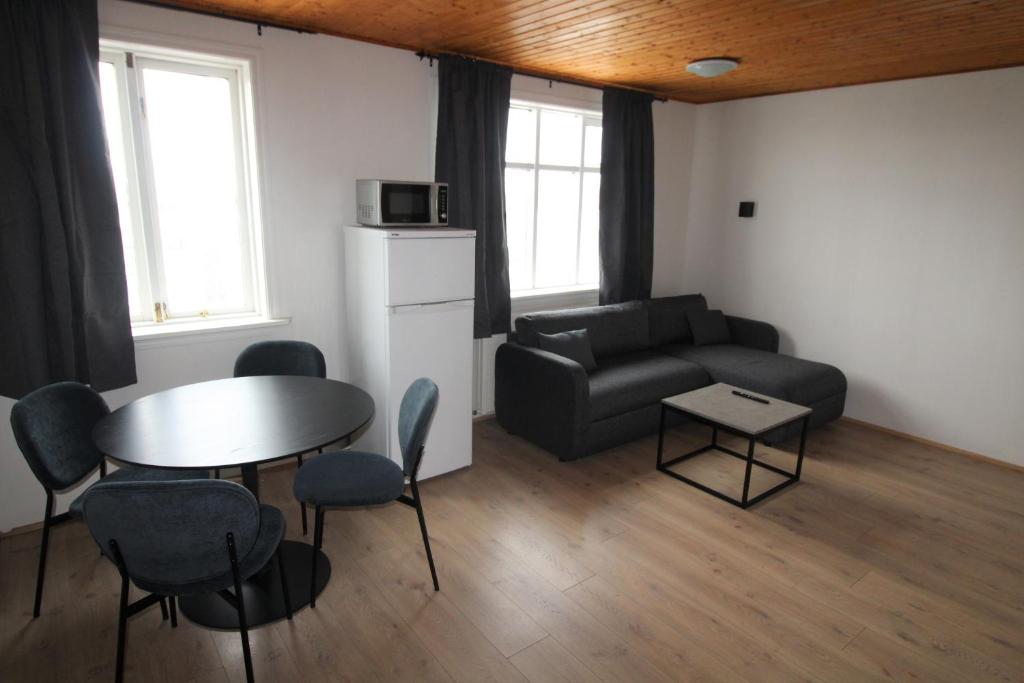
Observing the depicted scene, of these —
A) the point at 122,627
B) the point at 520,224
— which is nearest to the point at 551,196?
the point at 520,224

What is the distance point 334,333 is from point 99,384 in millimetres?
1271

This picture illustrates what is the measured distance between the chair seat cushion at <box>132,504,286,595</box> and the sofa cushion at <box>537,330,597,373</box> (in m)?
2.35

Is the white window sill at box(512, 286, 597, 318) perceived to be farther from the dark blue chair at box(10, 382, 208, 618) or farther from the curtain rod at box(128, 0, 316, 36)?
the dark blue chair at box(10, 382, 208, 618)

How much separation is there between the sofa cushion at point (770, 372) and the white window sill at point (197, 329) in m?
3.18

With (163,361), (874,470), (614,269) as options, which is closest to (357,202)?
(163,361)

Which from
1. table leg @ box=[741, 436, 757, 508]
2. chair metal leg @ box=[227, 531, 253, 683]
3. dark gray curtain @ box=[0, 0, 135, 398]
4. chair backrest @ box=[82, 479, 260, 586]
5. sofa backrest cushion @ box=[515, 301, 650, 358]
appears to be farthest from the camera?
sofa backrest cushion @ box=[515, 301, 650, 358]

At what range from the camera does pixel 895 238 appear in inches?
A: 173

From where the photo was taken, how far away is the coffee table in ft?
10.9

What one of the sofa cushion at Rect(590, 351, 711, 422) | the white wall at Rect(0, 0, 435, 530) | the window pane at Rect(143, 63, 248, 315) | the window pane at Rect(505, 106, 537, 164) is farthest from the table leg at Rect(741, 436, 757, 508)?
the window pane at Rect(143, 63, 248, 315)

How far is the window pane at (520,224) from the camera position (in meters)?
4.62

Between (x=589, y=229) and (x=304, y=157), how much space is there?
2569mm

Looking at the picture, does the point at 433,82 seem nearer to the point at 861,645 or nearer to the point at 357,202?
the point at 357,202

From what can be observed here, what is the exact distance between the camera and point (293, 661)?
7.18 feet

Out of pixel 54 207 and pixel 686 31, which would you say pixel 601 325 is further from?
pixel 54 207
